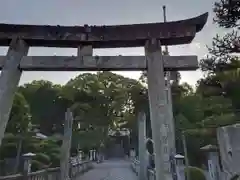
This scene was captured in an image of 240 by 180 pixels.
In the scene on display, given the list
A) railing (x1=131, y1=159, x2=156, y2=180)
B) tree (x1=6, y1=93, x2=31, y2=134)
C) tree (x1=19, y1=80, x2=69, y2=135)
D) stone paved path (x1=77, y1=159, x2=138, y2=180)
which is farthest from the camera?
tree (x1=19, y1=80, x2=69, y2=135)

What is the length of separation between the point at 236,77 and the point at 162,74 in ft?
17.2

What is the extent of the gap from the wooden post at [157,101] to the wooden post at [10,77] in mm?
3057

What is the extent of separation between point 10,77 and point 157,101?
3.40 meters

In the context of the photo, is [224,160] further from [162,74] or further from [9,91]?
[9,91]

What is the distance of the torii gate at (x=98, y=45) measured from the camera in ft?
19.4

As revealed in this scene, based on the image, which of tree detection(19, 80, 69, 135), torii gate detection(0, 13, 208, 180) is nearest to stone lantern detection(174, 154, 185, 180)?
torii gate detection(0, 13, 208, 180)

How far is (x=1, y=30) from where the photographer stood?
248 inches

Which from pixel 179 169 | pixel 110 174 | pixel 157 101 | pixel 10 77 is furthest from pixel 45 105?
pixel 157 101

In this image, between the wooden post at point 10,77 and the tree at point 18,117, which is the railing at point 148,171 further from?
the tree at point 18,117

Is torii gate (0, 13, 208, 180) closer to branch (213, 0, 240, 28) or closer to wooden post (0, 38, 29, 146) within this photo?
wooden post (0, 38, 29, 146)

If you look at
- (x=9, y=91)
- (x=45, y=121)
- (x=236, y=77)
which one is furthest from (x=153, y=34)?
(x=45, y=121)

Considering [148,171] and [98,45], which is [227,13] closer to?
[98,45]

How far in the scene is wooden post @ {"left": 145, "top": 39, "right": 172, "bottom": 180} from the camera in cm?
543

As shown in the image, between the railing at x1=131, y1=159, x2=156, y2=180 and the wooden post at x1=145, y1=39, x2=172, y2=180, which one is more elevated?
the wooden post at x1=145, y1=39, x2=172, y2=180
